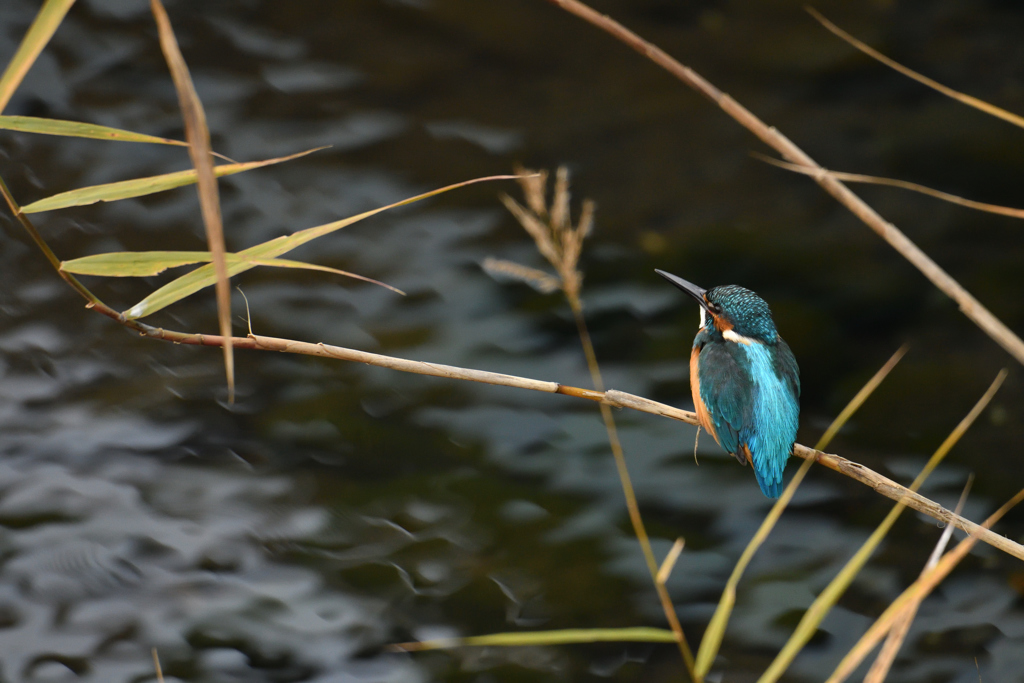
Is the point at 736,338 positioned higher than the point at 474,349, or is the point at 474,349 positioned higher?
the point at 736,338

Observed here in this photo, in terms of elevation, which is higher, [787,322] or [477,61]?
[477,61]

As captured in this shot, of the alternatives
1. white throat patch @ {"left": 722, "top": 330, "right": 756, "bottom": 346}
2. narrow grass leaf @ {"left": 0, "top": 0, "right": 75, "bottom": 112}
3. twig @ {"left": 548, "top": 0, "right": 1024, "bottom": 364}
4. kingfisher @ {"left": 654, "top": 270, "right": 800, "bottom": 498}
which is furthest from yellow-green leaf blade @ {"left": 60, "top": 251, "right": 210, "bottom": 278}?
white throat patch @ {"left": 722, "top": 330, "right": 756, "bottom": 346}

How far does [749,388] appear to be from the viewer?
5.68ft

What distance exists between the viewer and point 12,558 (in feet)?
11.8

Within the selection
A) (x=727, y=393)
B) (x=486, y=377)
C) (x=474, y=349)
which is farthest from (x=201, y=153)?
(x=474, y=349)

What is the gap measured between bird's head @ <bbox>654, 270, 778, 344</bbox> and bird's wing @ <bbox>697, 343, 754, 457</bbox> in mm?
55

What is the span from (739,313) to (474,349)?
113 inches

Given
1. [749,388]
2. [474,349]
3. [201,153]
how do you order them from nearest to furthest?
[201,153], [749,388], [474,349]

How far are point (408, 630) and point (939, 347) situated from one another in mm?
3598

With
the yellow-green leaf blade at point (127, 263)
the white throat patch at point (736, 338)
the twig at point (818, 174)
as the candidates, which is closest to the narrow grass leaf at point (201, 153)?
the yellow-green leaf blade at point (127, 263)

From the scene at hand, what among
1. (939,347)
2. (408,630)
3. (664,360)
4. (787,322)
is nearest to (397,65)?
(664,360)

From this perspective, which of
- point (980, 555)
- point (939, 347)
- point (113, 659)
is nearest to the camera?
point (113, 659)

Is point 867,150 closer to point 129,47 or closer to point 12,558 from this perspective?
point 129,47

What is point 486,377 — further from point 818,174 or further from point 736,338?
point 736,338
